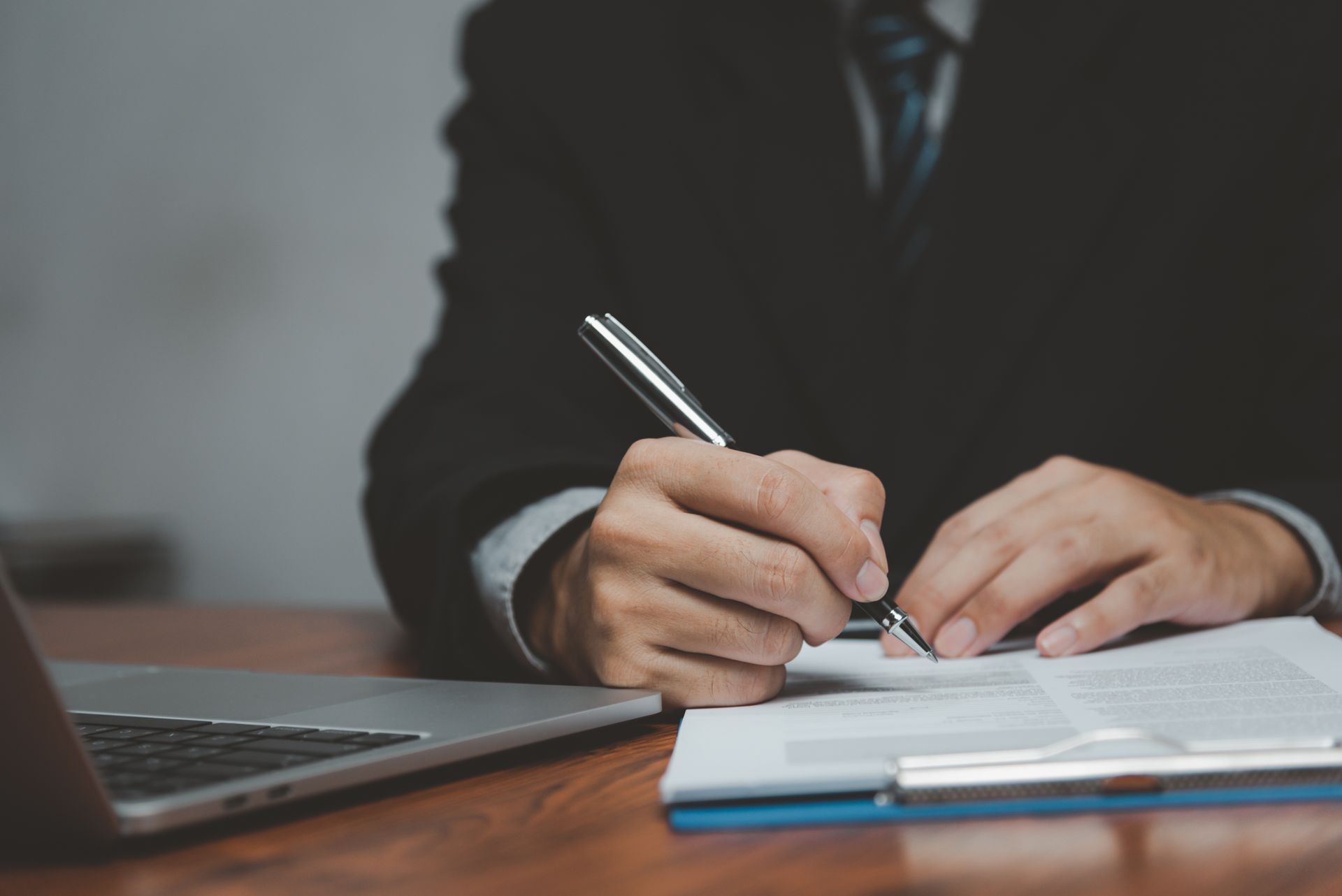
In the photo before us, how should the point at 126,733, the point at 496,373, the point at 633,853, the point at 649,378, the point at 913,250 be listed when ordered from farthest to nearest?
1. the point at 913,250
2. the point at 496,373
3. the point at 649,378
4. the point at 126,733
5. the point at 633,853

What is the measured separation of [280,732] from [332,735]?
0.02m

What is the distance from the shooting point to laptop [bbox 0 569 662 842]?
0.30 metres

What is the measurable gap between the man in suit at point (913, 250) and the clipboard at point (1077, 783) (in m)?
0.38

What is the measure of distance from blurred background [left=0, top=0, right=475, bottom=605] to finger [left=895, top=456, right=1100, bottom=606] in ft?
5.04

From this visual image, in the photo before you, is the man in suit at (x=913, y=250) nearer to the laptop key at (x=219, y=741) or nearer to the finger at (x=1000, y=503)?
the finger at (x=1000, y=503)

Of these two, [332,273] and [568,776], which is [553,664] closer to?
[568,776]

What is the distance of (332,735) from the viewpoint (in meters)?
0.39

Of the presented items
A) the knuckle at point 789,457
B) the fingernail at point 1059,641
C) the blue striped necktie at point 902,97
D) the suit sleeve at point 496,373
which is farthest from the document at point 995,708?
the blue striped necktie at point 902,97

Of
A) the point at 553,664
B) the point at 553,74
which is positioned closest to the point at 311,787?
Answer: the point at 553,664

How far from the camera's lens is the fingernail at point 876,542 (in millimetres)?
450

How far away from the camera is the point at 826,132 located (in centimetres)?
99

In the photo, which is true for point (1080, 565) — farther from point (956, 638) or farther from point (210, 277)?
point (210, 277)

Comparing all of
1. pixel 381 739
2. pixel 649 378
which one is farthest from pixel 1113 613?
pixel 381 739

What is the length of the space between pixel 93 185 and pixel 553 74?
1.80 metres
